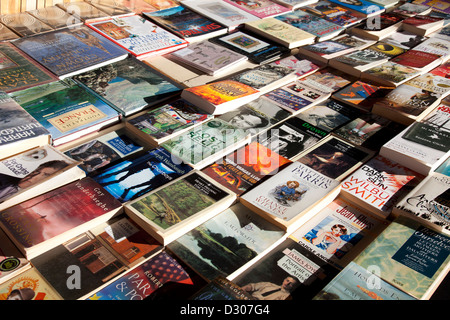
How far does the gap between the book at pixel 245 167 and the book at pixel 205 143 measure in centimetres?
3

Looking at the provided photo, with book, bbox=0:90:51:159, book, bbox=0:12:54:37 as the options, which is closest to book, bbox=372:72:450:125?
book, bbox=0:90:51:159

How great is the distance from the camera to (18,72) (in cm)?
221

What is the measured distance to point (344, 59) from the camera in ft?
8.64

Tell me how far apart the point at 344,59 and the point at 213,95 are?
0.98 metres

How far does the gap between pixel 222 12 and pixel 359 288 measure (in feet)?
7.69

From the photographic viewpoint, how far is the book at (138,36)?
256 centimetres

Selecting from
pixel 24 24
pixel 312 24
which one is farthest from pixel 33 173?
pixel 312 24

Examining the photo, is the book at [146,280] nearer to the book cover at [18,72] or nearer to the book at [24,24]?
the book cover at [18,72]

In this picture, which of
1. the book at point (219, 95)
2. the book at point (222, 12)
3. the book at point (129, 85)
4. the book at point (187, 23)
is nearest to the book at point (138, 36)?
the book at point (187, 23)

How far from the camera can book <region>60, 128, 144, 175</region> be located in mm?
1790

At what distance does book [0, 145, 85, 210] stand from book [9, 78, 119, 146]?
17cm
